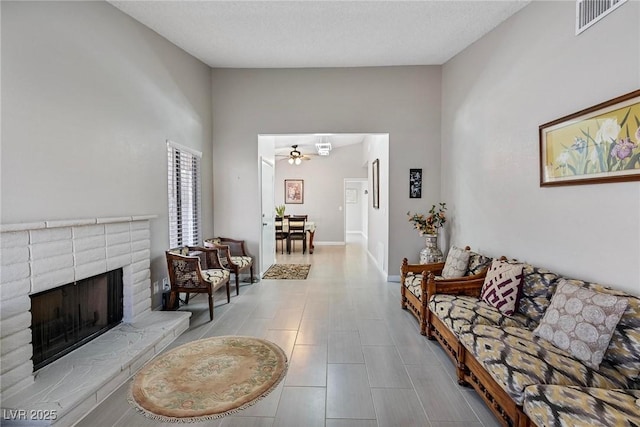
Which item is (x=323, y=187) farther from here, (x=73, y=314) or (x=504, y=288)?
(x=73, y=314)

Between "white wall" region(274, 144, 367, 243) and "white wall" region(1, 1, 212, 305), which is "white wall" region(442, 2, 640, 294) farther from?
"white wall" region(274, 144, 367, 243)

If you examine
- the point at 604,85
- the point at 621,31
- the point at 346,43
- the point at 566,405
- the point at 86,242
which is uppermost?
the point at 346,43

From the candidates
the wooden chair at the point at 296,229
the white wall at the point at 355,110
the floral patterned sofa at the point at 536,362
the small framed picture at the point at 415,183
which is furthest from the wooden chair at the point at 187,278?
the wooden chair at the point at 296,229

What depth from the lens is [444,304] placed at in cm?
250

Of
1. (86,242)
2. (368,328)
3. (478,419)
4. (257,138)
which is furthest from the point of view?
(257,138)

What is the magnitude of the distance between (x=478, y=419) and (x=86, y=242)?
3070 millimetres

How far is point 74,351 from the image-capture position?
2.26 meters

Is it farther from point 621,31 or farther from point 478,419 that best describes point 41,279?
point 621,31

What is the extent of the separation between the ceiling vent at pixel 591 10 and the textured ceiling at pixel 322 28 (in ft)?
2.72

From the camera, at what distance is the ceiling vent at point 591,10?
6.20 feet

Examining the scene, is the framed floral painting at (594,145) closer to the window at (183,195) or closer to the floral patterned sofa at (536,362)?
the floral patterned sofa at (536,362)

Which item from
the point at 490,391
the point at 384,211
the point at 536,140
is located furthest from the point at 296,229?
the point at 490,391

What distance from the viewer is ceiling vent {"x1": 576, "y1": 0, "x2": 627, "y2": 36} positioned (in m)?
1.89

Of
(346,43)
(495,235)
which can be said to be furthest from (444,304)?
(346,43)
